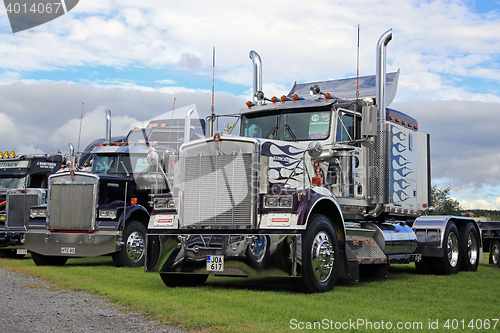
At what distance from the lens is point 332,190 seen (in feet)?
32.1

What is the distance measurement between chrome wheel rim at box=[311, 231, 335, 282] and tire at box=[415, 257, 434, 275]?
15.9 ft

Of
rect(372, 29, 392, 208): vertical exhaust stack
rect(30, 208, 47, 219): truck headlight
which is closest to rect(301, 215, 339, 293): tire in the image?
rect(372, 29, 392, 208): vertical exhaust stack

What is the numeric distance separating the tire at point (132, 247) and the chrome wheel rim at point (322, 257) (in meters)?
5.96

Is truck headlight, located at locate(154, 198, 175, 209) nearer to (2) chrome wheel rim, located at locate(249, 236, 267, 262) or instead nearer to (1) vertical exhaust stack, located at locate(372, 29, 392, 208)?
(2) chrome wheel rim, located at locate(249, 236, 267, 262)

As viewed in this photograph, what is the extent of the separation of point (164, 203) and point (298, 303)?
120 inches

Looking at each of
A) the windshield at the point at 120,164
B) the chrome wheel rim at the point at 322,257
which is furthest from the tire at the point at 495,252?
the windshield at the point at 120,164

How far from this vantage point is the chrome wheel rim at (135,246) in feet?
44.6

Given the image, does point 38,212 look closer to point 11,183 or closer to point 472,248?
point 11,183

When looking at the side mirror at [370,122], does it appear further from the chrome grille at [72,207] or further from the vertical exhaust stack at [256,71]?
the chrome grille at [72,207]

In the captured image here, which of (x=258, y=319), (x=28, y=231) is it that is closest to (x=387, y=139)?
(x=258, y=319)

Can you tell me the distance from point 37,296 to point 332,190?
4993 millimetres

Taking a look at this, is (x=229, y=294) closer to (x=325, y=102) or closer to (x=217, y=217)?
(x=217, y=217)

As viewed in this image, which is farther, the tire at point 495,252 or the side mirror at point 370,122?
the tire at point 495,252

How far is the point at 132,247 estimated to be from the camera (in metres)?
13.7
